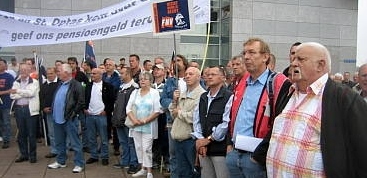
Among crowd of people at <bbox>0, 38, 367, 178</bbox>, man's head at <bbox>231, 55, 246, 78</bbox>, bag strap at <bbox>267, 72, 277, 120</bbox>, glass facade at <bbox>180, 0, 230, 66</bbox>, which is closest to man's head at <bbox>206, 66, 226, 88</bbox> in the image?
crowd of people at <bbox>0, 38, 367, 178</bbox>

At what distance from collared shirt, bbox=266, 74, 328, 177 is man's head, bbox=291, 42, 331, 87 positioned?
0.04 m

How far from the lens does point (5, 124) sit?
1053 cm

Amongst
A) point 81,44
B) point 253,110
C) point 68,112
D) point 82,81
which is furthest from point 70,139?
point 81,44

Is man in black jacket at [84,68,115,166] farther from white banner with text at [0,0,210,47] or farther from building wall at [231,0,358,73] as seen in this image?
building wall at [231,0,358,73]

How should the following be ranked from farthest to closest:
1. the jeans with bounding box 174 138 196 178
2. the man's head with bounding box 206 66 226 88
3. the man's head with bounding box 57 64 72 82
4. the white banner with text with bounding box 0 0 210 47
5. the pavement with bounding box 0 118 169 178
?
the man's head with bounding box 57 64 72 82, the pavement with bounding box 0 118 169 178, the white banner with text with bounding box 0 0 210 47, the jeans with bounding box 174 138 196 178, the man's head with bounding box 206 66 226 88

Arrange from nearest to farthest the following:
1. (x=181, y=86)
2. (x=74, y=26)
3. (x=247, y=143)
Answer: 1. (x=247, y=143)
2. (x=181, y=86)
3. (x=74, y=26)

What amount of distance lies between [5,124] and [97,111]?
3427 millimetres

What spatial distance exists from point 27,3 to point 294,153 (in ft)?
55.1

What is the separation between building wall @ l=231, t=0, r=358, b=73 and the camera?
20.2 meters

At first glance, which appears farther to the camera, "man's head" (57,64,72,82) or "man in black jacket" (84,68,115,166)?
"man in black jacket" (84,68,115,166)

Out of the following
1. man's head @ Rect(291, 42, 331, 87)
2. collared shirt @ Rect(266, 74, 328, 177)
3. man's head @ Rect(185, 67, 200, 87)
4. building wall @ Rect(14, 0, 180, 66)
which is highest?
building wall @ Rect(14, 0, 180, 66)

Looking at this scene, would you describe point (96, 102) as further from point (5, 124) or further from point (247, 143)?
point (247, 143)

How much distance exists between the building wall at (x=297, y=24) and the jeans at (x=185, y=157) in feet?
48.1

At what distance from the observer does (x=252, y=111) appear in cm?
387
